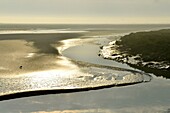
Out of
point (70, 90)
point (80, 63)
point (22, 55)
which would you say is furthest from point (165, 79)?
point (22, 55)

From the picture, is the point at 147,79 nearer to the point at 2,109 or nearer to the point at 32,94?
the point at 32,94

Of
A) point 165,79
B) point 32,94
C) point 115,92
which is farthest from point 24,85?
point 165,79

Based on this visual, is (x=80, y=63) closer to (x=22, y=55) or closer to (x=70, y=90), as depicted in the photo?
(x=22, y=55)

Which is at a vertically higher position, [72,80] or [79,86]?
[79,86]

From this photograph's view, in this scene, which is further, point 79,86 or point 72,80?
point 72,80

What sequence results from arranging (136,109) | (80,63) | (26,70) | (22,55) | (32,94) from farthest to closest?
(22,55) → (80,63) → (26,70) → (32,94) → (136,109)

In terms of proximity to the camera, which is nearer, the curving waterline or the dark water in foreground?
the dark water in foreground

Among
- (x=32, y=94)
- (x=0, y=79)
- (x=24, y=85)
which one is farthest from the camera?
(x=0, y=79)

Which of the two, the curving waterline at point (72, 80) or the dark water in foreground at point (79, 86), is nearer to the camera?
the dark water in foreground at point (79, 86)

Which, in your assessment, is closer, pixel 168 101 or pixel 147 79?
pixel 168 101
